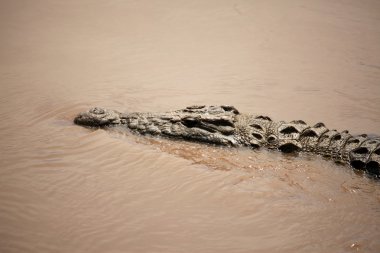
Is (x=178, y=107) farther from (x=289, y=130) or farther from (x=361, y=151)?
(x=361, y=151)

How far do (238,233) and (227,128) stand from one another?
1.74m

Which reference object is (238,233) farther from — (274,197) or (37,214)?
(37,214)

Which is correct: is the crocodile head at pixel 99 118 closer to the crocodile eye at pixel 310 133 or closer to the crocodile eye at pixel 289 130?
the crocodile eye at pixel 289 130

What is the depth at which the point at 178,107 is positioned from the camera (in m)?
6.27

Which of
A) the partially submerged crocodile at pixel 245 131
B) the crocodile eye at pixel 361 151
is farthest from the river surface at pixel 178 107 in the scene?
the crocodile eye at pixel 361 151

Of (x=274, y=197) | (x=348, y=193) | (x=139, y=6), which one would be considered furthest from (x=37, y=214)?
(x=139, y=6)

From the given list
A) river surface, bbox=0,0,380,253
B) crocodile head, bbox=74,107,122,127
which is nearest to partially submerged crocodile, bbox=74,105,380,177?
crocodile head, bbox=74,107,122,127

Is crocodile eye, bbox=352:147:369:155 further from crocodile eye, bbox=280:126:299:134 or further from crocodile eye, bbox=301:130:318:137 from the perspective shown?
crocodile eye, bbox=280:126:299:134

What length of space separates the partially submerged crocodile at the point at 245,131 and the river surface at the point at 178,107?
137 mm

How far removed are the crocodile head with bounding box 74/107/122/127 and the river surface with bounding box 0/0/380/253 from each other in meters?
0.17

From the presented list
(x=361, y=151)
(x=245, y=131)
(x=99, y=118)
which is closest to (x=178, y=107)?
(x=99, y=118)

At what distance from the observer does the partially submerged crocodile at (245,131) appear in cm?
382

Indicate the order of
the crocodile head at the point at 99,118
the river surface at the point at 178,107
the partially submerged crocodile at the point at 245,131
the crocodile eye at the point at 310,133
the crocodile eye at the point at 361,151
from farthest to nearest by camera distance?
1. the crocodile head at the point at 99,118
2. the crocodile eye at the point at 310,133
3. the partially submerged crocodile at the point at 245,131
4. the crocodile eye at the point at 361,151
5. the river surface at the point at 178,107

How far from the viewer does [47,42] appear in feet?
31.1
